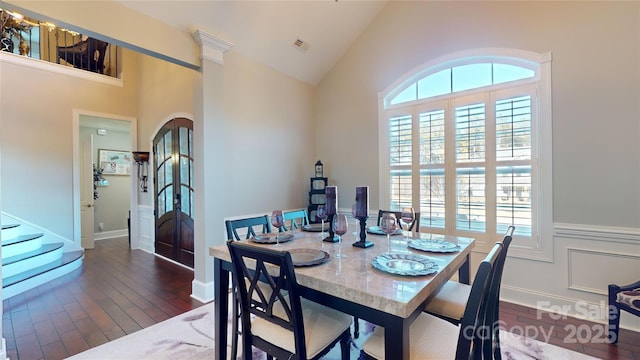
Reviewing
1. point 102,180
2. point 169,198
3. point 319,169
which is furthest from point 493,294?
point 102,180

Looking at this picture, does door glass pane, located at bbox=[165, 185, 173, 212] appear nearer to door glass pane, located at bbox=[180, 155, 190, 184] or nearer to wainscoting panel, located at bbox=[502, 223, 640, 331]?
door glass pane, located at bbox=[180, 155, 190, 184]

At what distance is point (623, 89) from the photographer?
242 centimetres

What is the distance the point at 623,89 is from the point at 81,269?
6.70m

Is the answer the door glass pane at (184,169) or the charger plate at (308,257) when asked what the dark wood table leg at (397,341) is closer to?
the charger plate at (308,257)

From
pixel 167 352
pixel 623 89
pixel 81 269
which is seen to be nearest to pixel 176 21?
pixel 167 352

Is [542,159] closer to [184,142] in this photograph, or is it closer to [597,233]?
[597,233]

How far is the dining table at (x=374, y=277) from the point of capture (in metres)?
1.10

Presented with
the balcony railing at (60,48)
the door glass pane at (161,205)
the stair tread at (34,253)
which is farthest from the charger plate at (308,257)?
the balcony railing at (60,48)

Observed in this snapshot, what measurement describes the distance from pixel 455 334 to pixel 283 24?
3.57m

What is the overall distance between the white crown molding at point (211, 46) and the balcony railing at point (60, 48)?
2862mm

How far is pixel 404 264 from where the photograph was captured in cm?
148

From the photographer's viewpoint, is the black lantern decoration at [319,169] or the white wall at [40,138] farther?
the black lantern decoration at [319,169]

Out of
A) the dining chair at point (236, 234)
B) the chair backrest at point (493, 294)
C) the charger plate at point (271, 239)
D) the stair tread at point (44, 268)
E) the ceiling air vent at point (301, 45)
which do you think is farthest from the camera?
the ceiling air vent at point (301, 45)

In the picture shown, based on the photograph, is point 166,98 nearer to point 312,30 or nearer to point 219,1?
point 219,1
